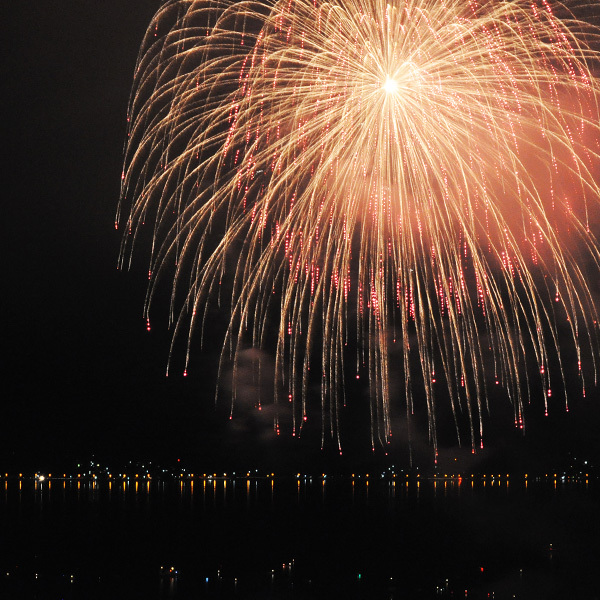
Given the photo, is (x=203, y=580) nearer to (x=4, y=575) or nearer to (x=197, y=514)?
(x=4, y=575)

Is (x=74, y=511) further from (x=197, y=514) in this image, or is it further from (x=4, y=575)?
(x=4, y=575)

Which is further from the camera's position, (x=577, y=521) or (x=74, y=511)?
(x=74, y=511)

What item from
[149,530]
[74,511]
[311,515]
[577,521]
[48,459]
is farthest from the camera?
[48,459]

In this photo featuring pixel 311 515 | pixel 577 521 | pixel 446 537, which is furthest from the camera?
pixel 311 515

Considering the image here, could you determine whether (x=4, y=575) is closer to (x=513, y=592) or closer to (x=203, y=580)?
(x=203, y=580)

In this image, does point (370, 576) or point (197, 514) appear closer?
point (370, 576)

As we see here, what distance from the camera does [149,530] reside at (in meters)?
47.4

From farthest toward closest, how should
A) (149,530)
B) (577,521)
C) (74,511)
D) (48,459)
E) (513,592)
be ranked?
(48,459) → (74,511) → (577,521) → (149,530) → (513,592)

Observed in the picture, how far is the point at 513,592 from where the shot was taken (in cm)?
2366

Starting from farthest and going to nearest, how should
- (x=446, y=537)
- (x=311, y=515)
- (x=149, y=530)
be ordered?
(x=311, y=515) < (x=149, y=530) < (x=446, y=537)

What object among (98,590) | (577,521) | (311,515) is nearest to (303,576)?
(98,590)

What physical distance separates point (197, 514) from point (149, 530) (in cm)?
1661

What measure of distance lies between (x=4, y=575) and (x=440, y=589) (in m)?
14.1

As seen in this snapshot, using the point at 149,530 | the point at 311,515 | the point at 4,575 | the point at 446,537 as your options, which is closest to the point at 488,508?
the point at 311,515
